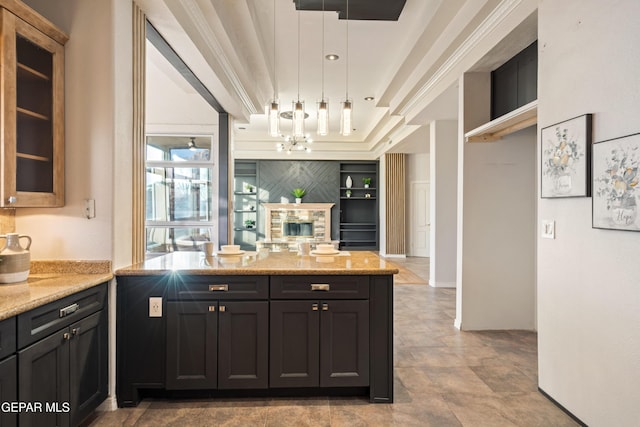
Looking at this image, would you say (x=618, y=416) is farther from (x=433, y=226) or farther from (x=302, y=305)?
(x=433, y=226)

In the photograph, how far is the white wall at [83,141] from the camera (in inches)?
93.0

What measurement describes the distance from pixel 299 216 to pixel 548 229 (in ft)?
27.5

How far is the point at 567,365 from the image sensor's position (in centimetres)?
234

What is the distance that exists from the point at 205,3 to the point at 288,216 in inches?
310

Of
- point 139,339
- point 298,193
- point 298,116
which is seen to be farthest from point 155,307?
point 298,193

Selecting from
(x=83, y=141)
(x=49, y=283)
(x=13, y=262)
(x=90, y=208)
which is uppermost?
(x=83, y=141)

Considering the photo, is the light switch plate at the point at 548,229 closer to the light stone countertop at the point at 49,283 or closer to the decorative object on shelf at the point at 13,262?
the light stone countertop at the point at 49,283

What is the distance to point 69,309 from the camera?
1.97 meters

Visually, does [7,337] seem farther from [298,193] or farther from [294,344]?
[298,193]

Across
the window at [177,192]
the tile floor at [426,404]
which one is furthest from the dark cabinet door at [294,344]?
the window at [177,192]

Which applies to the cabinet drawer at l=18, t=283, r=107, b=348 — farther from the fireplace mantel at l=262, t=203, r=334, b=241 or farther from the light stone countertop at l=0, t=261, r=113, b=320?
the fireplace mantel at l=262, t=203, r=334, b=241

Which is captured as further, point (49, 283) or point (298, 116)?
point (298, 116)

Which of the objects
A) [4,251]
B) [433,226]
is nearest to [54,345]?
[4,251]

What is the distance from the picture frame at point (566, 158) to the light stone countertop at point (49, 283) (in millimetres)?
3021
